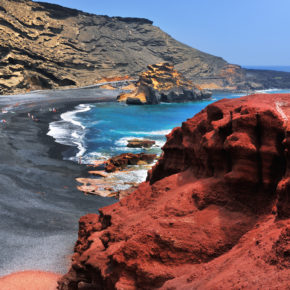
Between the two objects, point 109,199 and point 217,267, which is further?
point 109,199

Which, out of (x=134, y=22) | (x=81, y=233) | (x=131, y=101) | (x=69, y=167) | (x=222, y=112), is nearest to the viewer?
(x=222, y=112)

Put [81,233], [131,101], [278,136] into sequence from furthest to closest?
1. [131,101]
2. [81,233]
3. [278,136]

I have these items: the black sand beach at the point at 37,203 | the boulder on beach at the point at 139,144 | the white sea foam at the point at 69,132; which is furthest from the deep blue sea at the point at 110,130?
the black sand beach at the point at 37,203

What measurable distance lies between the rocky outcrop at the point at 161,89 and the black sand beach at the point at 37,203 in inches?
1686

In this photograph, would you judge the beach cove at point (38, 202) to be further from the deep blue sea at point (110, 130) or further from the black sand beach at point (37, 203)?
the deep blue sea at point (110, 130)

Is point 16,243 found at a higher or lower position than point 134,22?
lower

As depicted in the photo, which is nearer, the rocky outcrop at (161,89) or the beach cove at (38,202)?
the beach cove at (38,202)

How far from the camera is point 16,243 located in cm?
970

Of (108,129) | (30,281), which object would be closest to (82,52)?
(108,129)

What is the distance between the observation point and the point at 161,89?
73188 mm

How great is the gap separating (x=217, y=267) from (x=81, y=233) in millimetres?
5507

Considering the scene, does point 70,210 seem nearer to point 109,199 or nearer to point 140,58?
point 109,199

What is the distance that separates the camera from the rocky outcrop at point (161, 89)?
230 feet

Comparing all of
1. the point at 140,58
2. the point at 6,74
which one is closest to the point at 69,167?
the point at 6,74
